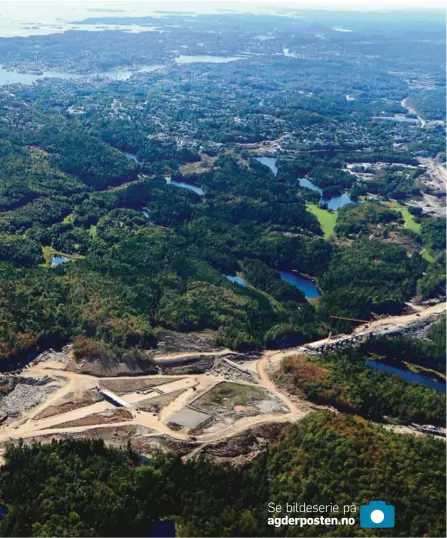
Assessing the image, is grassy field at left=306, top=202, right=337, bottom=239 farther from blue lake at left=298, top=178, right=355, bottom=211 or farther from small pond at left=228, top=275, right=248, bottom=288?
small pond at left=228, top=275, right=248, bottom=288

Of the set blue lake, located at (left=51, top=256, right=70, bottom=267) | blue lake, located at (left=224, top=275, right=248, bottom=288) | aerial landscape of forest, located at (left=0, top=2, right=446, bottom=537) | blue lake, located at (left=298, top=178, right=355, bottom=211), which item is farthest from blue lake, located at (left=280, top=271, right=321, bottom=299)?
blue lake, located at (left=51, top=256, right=70, bottom=267)

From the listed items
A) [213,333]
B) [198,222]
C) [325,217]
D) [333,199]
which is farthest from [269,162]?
[213,333]

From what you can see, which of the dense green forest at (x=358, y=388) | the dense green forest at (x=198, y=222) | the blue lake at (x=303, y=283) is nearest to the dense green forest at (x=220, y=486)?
the dense green forest at (x=358, y=388)

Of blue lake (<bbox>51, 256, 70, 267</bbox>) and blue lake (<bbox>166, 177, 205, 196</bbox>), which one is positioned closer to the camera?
blue lake (<bbox>51, 256, 70, 267</bbox>)

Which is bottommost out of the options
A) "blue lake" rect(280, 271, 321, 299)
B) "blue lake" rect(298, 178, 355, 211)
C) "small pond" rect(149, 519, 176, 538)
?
"small pond" rect(149, 519, 176, 538)

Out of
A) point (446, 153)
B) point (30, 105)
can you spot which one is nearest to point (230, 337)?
point (446, 153)

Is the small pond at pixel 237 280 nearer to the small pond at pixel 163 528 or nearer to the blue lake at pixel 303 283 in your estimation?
the blue lake at pixel 303 283
